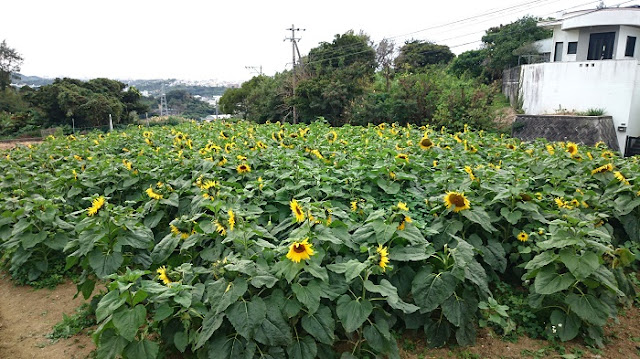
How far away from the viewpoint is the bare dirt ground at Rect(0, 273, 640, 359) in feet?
9.20

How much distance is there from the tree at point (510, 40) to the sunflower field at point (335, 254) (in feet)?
78.9

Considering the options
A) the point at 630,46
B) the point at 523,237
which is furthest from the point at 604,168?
the point at 630,46

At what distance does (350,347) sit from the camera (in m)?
2.80

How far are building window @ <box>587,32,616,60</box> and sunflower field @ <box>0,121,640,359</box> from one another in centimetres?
1903

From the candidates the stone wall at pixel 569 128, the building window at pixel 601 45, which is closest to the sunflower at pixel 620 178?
the stone wall at pixel 569 128

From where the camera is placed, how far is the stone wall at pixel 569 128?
16.1 m

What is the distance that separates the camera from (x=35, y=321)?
3.38 meters

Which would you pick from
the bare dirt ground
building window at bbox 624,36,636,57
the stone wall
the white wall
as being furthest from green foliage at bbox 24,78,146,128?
building window at bbox 624,36,636,57

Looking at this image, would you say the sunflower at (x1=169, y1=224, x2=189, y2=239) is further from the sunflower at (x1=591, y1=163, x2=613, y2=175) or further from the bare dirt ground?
the sunflower at (x1=591, y1=163, x2=613, y2=175)

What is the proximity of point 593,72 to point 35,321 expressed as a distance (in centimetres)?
1975

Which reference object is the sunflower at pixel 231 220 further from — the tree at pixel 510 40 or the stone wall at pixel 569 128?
the tree at pixel 510 40

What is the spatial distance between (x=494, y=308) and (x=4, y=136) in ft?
92.0

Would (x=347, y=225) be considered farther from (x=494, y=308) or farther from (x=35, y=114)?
(x=35, y=114)

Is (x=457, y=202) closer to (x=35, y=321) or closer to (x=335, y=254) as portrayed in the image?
(x=335, y=254)
